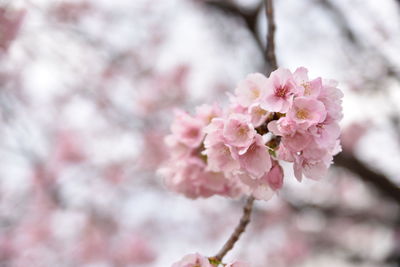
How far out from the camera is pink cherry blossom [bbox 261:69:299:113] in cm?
110

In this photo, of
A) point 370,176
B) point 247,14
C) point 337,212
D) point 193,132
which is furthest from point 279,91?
point 337,212

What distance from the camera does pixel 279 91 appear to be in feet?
3.70

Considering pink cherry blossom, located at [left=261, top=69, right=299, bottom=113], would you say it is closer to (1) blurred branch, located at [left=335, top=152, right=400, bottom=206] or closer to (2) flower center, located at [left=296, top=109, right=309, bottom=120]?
(2) flower center, located at [left=296, top=109, right=309, bottom=120]

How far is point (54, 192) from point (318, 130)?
5.00m

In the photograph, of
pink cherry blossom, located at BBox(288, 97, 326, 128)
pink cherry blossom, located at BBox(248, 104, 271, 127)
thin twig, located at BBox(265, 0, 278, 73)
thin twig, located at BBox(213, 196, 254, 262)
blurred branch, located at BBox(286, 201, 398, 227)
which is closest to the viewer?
pink cherry blossom, located at BBox(288, 97, 326, 128)

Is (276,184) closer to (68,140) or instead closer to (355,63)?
(355,63)

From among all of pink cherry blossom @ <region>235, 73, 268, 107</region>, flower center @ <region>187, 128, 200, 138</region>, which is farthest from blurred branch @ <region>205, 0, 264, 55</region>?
pink cherry blossom @ <region>235, 73, 268, 107</region>

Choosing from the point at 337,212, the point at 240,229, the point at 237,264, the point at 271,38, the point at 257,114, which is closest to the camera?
the point at 237,264

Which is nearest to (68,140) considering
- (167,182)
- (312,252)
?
(312,252)

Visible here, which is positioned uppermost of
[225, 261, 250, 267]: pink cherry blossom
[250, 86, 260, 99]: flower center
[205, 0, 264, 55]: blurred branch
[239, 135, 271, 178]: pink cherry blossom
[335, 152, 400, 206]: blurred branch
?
[250, 86, 260, 99]: flower center

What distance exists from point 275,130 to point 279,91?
0.34 feet

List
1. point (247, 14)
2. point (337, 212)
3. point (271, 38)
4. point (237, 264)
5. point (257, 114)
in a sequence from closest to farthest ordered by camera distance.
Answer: point (237, 264) < point (257, 114) < point (271, 38) < point (247, 14) < point (337, 212)

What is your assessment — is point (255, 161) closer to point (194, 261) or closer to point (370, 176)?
point (194, 261)

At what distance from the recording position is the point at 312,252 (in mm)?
7301
